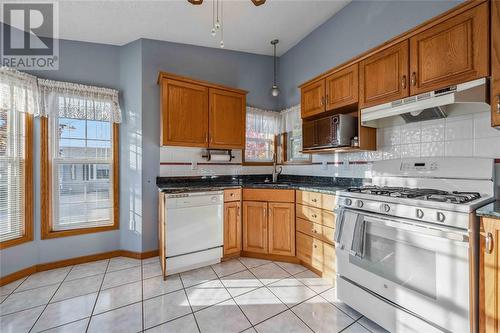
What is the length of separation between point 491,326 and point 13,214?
13.3 ft

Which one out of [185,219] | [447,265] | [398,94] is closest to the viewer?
[447,265]

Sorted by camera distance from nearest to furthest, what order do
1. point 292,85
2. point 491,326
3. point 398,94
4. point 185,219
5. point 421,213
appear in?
1. point 491,326
2. point 421,213
3. point 398,94
4. point 185,219
5. point 292,85

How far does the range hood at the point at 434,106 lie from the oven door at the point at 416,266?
2.81ft

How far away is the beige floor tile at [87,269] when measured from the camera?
2541 millimetres

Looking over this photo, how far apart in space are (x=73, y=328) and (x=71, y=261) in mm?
1456

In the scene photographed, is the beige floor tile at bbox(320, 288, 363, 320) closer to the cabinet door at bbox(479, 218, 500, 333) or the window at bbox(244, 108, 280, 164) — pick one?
the cabinet door at bbox(479, 218, 500, 333)

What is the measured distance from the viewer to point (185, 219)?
8.21ft

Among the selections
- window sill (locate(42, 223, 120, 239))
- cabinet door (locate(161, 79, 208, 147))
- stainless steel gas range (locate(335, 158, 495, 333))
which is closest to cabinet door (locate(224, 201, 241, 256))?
cabinet door (locate(161, 79, 208, 147))

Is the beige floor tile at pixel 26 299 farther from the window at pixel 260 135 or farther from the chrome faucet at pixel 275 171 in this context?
the chrome faucet at pixel 275 171

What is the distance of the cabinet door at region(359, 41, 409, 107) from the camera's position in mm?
1888

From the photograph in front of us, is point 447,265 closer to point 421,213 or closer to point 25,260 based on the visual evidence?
point 421,213

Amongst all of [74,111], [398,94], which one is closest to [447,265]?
[398,94]

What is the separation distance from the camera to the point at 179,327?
169cm

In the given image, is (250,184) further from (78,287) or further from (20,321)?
(20,321)
